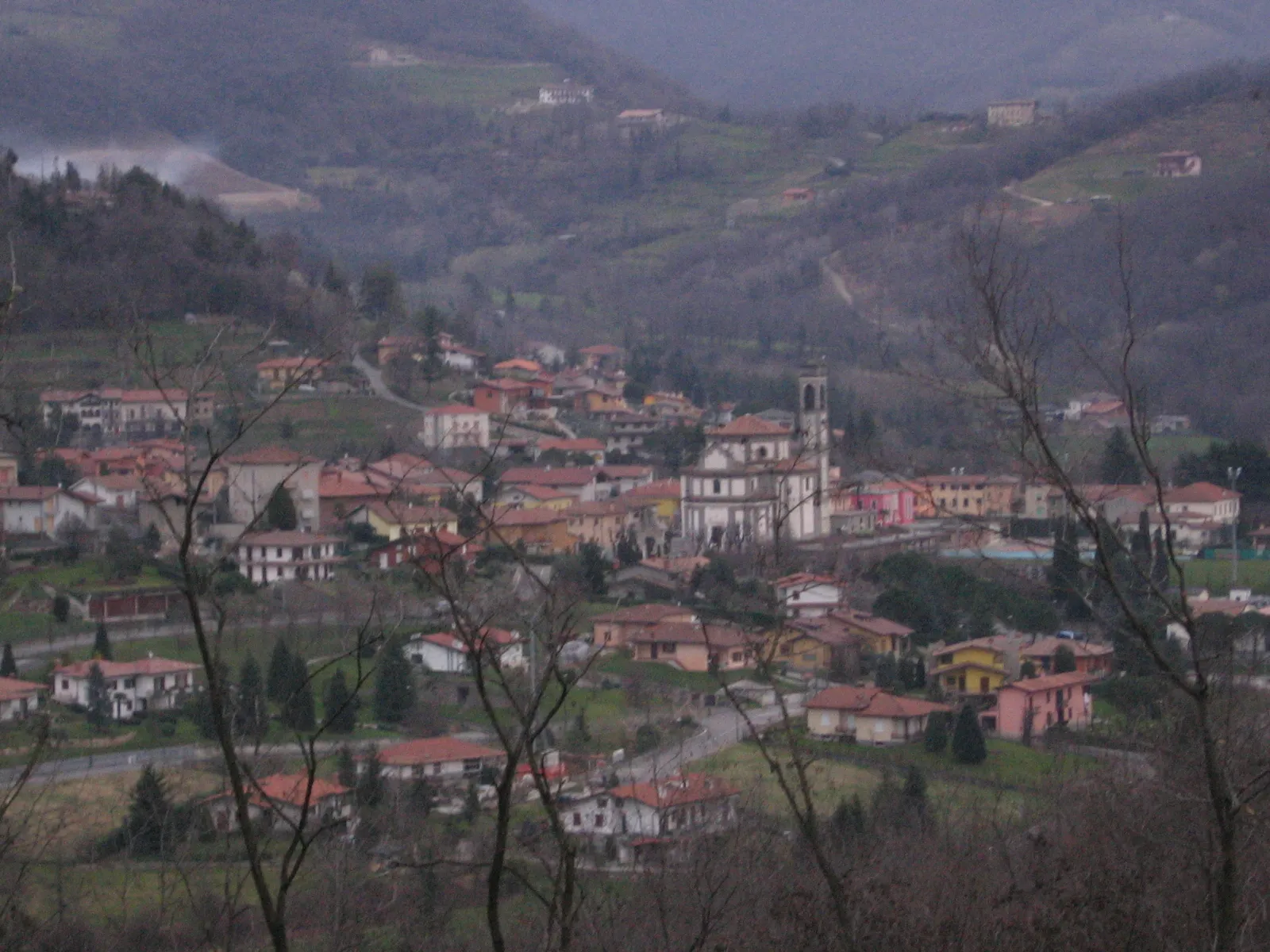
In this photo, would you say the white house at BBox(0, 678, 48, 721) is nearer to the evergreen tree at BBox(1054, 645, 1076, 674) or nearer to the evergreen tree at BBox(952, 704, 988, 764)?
the evergreen tree at BBox(952, 704, 988, 764)

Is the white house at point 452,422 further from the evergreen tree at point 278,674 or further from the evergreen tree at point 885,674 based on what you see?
the evergreen tree at point 278,674

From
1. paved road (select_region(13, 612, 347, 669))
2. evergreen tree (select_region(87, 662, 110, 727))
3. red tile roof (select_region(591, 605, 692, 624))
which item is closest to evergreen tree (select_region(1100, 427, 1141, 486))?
red tile roof (select_region(591, 605, 692, 624))

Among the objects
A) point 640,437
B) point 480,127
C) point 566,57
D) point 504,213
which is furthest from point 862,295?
point 566,57

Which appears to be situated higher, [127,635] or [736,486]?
[736,486]

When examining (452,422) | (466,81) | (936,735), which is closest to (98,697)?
(936,735)

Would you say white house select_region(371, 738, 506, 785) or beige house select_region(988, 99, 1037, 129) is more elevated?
beige house select_region(988, 99, 1037, 129)

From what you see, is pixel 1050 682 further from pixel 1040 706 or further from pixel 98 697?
pixel 98 697

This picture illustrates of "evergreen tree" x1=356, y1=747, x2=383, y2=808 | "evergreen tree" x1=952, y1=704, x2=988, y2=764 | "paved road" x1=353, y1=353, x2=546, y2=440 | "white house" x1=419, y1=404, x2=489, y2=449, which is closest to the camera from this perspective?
"evergreen tree" x1=356, y1=747, x2=383, y2=808
